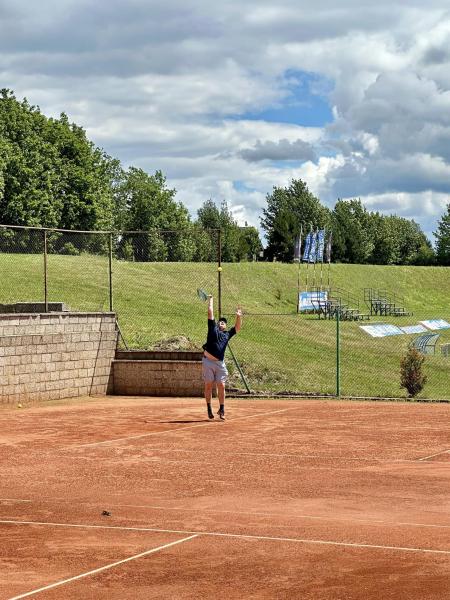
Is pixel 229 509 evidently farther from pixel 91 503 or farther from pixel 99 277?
pixel 99 277

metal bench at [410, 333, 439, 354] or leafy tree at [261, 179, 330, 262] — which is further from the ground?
leafy tree at [261, 179, 330, 262]

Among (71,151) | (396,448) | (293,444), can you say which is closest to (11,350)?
(293,444)

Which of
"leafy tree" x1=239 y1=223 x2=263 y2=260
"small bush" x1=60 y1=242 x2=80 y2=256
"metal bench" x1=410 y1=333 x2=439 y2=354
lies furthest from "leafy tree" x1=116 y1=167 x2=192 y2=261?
"small bush" x1=60 y1=242 x2=80 y2=256

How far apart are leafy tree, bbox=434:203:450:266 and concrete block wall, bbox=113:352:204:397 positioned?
94.9 metres

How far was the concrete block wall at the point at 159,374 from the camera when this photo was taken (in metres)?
25.7

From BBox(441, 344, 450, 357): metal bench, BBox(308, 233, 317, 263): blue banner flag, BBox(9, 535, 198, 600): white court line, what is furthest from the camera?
BBox(308, 233, 317, 263): blue banner flag

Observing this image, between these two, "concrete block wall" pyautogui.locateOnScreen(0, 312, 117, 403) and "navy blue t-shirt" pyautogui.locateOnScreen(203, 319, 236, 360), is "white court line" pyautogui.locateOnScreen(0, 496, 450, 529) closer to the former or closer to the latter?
"navy blue t-shirt" pyautogui.locateOnScreen(203, 319, 236, 360)

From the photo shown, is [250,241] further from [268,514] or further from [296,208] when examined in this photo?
[268,514]

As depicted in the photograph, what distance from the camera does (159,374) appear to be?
26.1m

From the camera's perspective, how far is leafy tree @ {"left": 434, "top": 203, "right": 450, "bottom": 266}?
11806 centimetres

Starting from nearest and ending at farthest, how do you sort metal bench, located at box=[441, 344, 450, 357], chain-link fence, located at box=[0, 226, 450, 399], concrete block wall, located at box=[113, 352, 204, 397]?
concrete block wall, located at box=[113, 352, 204, 397] < chain-link fence, located at box=[0, 226, 450, 399] < metal bench, located at box=[441, 344, 450, 357]

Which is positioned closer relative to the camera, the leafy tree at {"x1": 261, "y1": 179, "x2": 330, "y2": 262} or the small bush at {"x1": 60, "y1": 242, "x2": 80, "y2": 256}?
the small bush at {"x1": 60, "y1": 242, "x2": 80, "y2": 256}

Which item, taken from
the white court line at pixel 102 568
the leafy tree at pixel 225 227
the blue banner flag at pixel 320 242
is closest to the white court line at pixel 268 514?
the white court line at pixel 102 568

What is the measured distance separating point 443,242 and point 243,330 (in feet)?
278
